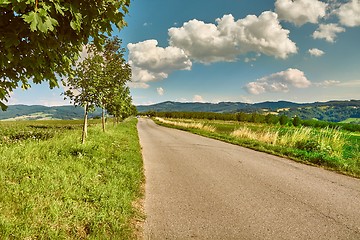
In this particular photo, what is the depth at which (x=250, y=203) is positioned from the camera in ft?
20.7

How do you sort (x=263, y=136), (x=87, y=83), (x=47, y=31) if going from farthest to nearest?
(x=263, y=136) → (x=87, y=83) → (x=47, y=31)

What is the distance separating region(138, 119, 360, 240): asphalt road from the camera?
16.0ft

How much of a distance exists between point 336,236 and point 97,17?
17.9 ft

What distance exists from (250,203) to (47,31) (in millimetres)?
5540

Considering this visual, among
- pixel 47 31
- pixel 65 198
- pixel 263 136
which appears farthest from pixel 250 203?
pixel 263 136

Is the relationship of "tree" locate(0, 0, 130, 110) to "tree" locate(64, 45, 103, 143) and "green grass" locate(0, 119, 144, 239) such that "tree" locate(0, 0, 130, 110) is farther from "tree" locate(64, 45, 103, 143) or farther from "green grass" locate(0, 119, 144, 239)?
"tree" locate(64, 45, 103, 143)

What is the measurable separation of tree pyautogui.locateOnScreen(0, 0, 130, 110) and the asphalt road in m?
3.49

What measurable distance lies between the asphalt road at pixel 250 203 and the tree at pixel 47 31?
3.49 metres

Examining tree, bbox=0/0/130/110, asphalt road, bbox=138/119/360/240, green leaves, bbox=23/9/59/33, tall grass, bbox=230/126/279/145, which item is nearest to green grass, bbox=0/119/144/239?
asphalt road, bbox=138/119/360/240

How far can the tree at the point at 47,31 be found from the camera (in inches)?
114

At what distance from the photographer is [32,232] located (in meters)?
3.98

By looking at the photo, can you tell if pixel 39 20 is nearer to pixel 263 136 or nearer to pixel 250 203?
pixel 250 203

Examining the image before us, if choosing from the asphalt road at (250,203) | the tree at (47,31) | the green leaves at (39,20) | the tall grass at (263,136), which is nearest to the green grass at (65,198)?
the asphalt road at (250,203)

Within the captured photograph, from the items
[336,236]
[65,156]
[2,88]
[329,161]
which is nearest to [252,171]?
[329,161]
